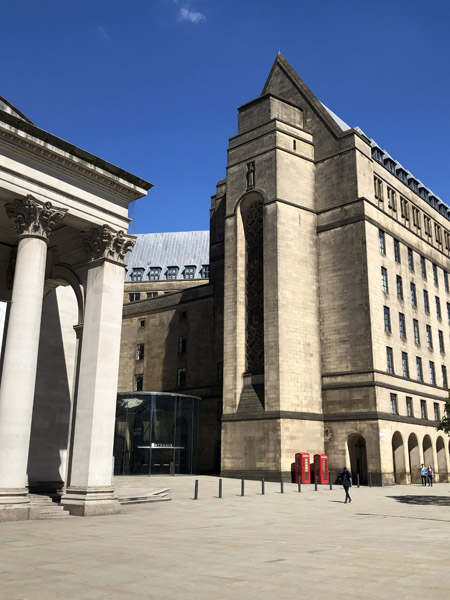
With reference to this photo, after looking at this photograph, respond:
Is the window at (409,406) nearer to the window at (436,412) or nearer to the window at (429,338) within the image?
the window at (436,412)

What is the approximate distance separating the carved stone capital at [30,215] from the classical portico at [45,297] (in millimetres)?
36

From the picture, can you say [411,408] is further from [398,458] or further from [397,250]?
[397,250]

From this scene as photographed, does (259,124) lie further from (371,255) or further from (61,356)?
(61,356)

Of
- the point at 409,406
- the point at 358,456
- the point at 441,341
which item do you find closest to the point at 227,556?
the point at 358,456

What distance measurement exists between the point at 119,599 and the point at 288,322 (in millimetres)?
36131

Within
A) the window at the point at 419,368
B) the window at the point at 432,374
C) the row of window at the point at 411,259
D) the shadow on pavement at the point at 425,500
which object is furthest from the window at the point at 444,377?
the shadow on pavement at the point at 425,500

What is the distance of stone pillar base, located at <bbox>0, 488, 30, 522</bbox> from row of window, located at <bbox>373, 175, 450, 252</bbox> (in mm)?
38655

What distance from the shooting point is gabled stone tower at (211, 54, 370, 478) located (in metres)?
41.6

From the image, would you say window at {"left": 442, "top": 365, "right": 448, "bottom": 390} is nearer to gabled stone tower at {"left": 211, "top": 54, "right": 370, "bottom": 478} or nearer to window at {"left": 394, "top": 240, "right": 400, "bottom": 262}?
window at {"left": 394, "top": 240, "right": 400, "bottom": 262}

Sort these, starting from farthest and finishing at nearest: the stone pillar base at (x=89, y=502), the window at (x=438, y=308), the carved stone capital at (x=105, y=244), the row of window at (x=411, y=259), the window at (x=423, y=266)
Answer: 1. the window at (x=438, y=308)
2. the window at (x=423, y=266)
3. the row of window at (x=411, y=259)
4. the carved stone capital at (x=105, y=244)
5. the stone pillar base at (x=89, y=502)

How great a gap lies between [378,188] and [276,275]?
13.1 m

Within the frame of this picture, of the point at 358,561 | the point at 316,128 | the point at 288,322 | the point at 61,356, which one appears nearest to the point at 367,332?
the point at 288,322

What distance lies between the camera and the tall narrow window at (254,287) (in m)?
44.6

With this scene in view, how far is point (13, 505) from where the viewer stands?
17.4 metres
